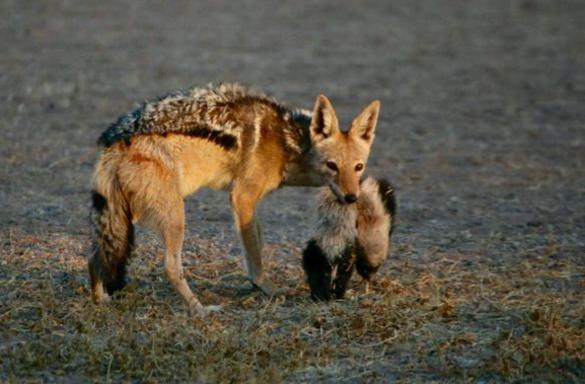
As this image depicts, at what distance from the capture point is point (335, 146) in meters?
7.96

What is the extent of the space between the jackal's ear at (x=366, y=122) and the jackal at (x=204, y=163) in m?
0.01

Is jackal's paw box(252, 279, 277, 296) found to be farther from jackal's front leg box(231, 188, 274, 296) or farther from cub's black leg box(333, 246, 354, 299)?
cub's black leg box(333, 246, 354, 299)

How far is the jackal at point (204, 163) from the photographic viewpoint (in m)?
6.96

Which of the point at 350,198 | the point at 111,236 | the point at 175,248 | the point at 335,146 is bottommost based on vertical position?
the point at 175,248

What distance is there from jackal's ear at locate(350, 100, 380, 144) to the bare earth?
105 cm

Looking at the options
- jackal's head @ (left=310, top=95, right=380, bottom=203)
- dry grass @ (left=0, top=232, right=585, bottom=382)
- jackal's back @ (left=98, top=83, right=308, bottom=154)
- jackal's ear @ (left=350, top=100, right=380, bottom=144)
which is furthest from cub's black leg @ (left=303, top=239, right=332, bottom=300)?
jackal's ear @ (left=350, top=100, right=380, bottom=144)

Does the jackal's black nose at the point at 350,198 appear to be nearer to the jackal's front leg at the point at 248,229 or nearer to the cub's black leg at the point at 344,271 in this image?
the cub's black leg at the point at 344,271

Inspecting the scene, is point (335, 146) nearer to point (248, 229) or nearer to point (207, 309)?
point (248, 229)

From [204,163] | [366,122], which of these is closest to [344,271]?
[204,163]

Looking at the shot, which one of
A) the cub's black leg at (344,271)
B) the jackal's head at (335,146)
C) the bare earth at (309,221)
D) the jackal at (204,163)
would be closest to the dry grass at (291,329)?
the bare earth at (309,221)

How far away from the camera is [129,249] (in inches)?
275

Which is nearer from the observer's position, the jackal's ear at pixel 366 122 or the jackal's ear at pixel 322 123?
the jackal's ear at pixel 322 123

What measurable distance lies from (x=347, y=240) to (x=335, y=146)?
3.13 feet

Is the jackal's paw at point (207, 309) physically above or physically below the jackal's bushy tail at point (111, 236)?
below
